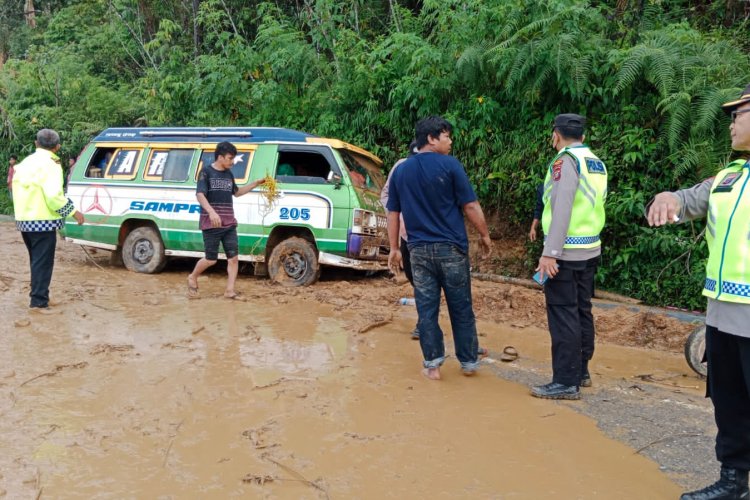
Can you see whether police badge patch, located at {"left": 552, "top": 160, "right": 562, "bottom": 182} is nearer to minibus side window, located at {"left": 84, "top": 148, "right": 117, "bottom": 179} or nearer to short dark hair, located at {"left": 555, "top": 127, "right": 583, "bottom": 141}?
short dark hair, located at {"left": 555, "top": 127, "right": 583, "bottom": 141}

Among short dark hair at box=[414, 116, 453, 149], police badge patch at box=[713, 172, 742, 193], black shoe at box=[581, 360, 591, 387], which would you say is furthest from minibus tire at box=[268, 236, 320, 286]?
police badge patch at box=[713, 172, 742, 193]

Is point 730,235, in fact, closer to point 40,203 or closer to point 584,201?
point 584,201

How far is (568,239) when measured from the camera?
409cm

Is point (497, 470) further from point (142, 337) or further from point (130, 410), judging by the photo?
point (142, 337)

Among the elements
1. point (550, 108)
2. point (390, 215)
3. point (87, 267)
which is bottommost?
point (87, 267)

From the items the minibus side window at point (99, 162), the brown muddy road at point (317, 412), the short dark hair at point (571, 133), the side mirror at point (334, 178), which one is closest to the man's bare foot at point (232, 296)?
the brown muddy road at point (317, 412)

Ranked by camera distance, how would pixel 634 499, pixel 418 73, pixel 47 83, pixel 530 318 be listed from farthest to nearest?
pixel 47 83 → pixel 418 73 → pixel 530 318 → pixel 634 499

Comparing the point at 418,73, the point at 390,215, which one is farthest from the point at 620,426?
the point at 418,73

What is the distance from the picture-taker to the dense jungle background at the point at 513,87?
23.8ft

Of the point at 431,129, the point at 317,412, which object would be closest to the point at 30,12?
the point at 431,129

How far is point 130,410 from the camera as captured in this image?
12.8ft

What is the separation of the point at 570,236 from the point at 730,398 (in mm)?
1584

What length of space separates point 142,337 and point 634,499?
4.34m

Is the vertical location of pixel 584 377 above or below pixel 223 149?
below
